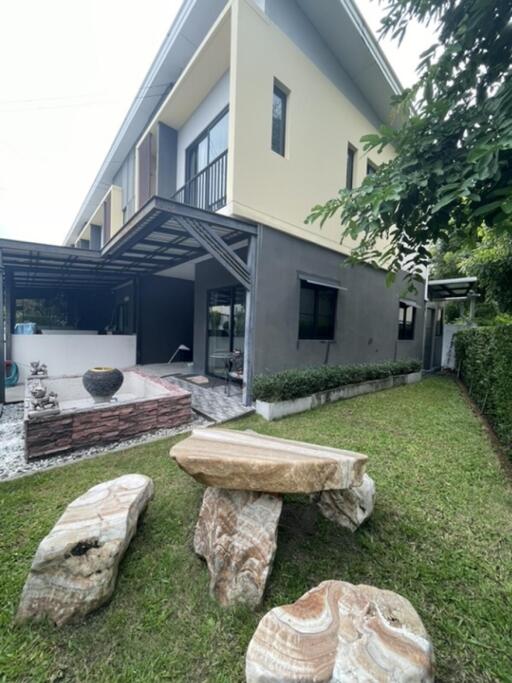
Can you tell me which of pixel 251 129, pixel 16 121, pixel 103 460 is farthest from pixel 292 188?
pixel 16 121

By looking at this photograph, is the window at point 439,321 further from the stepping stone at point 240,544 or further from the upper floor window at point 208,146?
the stepping stone at point 240,544

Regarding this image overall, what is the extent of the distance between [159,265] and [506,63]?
799 centimetres

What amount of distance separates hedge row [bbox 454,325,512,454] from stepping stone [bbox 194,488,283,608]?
11.9 feet

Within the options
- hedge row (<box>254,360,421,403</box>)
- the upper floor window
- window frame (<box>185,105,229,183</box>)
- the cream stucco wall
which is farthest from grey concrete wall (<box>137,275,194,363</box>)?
hedge row (<box>254,360,421,403</box>)

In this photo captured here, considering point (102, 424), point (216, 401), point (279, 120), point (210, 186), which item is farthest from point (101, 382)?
point (279, 120)

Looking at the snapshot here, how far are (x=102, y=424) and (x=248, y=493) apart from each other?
289 cm

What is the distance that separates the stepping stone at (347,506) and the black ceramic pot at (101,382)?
3.86 m

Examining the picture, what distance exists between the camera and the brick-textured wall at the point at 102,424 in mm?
3691

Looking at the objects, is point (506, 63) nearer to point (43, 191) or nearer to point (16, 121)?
point (16, 121)

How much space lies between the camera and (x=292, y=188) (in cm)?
651

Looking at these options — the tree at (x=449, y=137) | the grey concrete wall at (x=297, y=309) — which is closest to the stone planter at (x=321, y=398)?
the grey concrete wall at (x=297, y=309)

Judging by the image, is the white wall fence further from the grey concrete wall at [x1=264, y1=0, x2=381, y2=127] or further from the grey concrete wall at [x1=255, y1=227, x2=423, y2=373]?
the grey concrete wall at [x1=264, y1=0, x2=381, y2=127]

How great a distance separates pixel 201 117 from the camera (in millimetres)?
7250

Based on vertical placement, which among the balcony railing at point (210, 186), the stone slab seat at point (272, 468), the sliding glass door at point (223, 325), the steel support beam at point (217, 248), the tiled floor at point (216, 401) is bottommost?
the tiled floor at point (216, 401)
